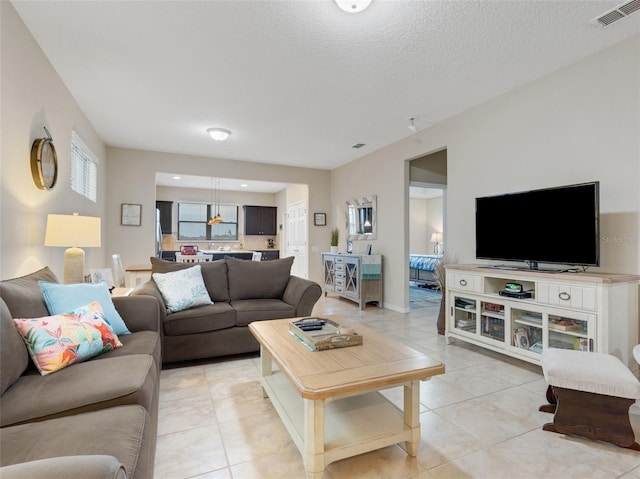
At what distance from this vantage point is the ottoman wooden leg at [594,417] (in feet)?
5.71

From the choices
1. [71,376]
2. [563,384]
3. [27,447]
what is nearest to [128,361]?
[71,376]

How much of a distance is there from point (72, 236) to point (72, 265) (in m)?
0.34

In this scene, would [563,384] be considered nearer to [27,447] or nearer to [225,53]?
[27,447]

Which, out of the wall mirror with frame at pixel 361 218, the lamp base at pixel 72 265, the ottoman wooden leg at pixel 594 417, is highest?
the wall mirror with frame at pixel 361 218

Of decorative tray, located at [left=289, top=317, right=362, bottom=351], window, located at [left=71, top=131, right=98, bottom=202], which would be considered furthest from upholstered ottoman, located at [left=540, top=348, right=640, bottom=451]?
window, located at [left=71, top=131, right=98, bottom=202]

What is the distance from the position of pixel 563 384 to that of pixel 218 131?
4.53 meters

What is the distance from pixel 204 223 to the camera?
9.74 m

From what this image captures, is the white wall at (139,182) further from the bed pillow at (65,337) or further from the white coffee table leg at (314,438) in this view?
the white coffee table leg at (314,438)

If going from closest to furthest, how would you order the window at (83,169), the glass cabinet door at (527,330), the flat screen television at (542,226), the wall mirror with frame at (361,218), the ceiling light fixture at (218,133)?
the flat screen television at (542,226), the glass cabinet door at (527,330), the window at (83,169), the ceiling light fixture at (218,133), the wall mirror with frame at (361,218)

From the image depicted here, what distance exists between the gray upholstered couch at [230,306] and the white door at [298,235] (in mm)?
3805

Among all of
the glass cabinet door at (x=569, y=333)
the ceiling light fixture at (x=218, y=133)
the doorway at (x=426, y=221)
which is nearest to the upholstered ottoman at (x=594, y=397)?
the glass cabinet door at (x=569, y=333)

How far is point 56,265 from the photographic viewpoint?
3.14 metres

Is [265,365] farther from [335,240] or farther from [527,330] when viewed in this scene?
[335,240]

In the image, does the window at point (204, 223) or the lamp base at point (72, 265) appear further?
the window at point (204, 223)
